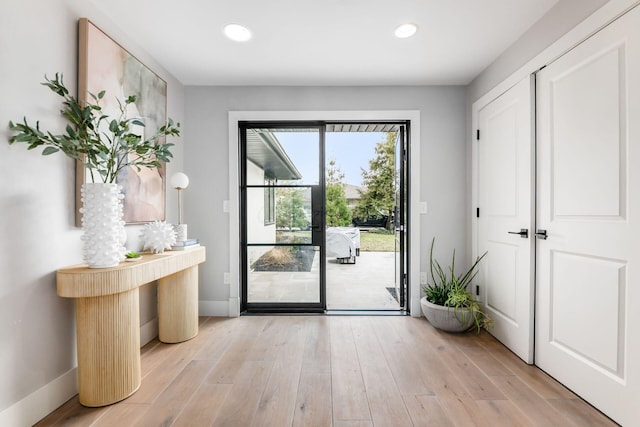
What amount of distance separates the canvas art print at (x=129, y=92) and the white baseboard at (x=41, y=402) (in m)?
1.07

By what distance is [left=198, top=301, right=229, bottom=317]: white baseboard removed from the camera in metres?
3.29

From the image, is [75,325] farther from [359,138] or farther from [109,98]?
[359,138]

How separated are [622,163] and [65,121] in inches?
122

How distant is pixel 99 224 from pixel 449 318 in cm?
277

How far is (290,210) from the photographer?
3.38m

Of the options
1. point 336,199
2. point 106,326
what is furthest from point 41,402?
point 336,199

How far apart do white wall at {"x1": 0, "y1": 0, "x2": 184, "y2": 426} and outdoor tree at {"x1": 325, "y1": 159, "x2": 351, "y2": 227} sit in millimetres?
8170

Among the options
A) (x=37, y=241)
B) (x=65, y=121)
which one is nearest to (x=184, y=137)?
(x=65, y=121)

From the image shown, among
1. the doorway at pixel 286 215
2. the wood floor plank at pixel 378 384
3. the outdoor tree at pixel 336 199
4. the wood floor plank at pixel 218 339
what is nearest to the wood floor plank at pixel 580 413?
the wood floor plank at pixel 378 384

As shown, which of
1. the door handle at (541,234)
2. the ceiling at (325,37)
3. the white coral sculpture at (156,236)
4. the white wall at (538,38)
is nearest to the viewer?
the white wall at (538,38)

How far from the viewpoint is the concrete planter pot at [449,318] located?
108 inches

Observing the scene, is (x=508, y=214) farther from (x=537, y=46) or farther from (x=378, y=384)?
(x=378, y=384)

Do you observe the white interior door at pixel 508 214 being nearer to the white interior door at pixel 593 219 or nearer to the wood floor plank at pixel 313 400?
the white interior door at pixel 593 219

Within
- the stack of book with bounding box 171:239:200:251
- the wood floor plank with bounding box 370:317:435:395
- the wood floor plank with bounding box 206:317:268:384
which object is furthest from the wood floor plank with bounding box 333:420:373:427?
the stack of book with bounding box 171:239:200:251
